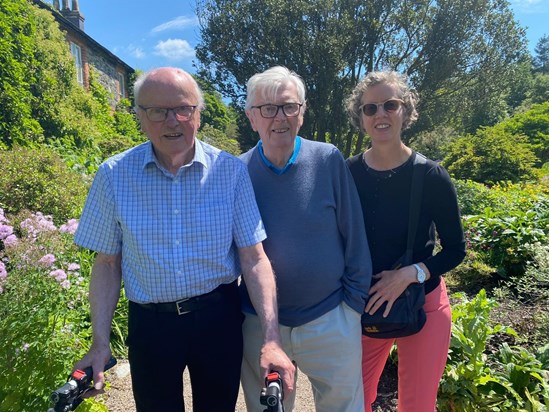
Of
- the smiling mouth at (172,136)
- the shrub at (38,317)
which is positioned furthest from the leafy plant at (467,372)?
the shrub at (38,317)

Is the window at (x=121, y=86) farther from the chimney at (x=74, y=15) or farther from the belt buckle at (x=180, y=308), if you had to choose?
the belt buckle at (x=180, y=308)

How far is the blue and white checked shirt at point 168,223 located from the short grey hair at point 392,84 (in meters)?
0.79

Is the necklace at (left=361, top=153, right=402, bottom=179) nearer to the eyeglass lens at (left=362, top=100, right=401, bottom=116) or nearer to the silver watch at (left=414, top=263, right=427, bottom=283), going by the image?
the eyeglass lens at (left=362, top=100, right=401, bottom=116)

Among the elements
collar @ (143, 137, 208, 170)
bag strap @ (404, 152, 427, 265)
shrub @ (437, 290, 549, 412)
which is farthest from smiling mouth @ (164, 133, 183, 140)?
shrub @ (437, 290, 549, 412)

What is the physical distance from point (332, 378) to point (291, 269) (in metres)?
0.57

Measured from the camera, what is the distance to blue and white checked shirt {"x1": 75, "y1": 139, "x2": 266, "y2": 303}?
6.06ft

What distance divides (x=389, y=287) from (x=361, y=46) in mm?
13318

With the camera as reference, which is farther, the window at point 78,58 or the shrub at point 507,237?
the window at point 78,58

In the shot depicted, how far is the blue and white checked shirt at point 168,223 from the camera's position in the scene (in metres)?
1.85

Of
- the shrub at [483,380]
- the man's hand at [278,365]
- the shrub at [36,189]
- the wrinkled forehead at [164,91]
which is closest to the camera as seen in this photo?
the man's hand at [278,365]

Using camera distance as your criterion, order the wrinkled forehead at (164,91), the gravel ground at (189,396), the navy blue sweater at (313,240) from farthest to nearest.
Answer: the gravel ground at (189,396) → the navy blue sweater at (313,240) → the wrinkled forehead at (164,91)

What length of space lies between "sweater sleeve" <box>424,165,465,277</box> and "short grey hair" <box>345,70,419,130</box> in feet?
1.12

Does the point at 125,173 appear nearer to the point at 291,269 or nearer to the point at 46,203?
the point at 291,269

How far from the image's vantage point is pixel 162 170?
192 cm
